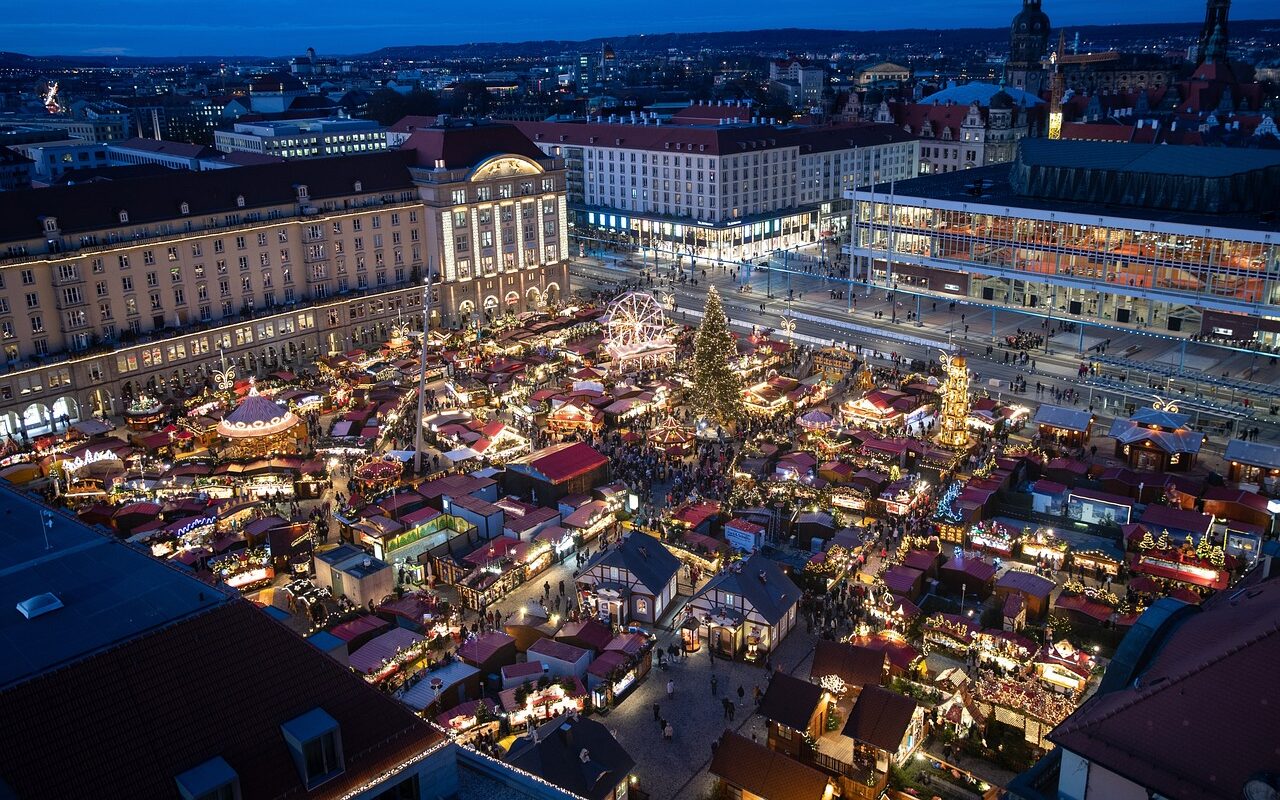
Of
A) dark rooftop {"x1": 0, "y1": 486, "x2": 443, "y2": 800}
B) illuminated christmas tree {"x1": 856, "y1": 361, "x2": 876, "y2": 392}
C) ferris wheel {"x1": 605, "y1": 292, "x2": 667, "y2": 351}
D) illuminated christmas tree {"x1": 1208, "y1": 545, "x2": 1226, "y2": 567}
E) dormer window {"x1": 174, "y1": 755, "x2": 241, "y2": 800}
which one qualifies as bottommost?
illuminated christmas tree {"x1": 1208, "y1": 545, "x2": 1226, "y2": 567}

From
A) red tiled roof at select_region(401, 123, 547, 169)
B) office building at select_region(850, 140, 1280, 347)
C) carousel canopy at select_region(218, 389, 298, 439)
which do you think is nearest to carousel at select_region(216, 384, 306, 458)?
carousel canopy at select_region(218, 389, 298, 439)

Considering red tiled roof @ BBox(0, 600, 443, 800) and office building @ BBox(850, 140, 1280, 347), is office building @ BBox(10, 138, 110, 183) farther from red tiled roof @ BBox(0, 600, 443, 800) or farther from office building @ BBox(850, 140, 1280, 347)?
red tiled roof @ BBox(0, 600, 443, 800)

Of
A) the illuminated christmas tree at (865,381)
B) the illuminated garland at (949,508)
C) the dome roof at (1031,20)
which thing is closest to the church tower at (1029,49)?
the dome roof at (1031,20)

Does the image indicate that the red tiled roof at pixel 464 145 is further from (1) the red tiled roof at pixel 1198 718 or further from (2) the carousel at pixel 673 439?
(1) the red tiled roof at pixel 1198 718

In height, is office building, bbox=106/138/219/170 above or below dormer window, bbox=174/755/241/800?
above

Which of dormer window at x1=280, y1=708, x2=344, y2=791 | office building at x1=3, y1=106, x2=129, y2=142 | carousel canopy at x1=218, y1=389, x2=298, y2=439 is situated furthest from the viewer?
office building at x1=3, y1=106, x2=129, y2=142

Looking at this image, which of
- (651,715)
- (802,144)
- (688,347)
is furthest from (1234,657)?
(802,144)

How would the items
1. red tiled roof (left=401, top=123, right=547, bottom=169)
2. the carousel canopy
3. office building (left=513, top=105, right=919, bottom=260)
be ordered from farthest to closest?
office building (left=513, top=105, right=919, bottom=260)
red tiled roof (left=401, top=123, right=547, bottom=169)
the carousel canopy

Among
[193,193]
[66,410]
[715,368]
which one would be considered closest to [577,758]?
[715,368]
